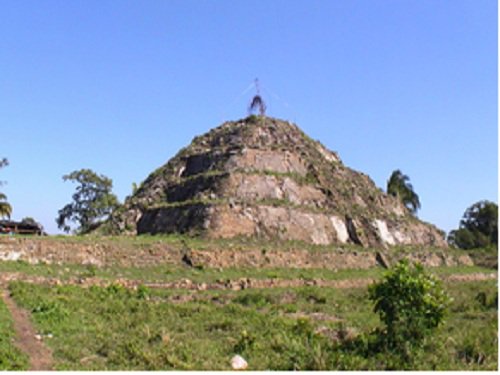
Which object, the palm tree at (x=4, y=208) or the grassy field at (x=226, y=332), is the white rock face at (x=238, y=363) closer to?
the grassy field at (x=226, y=332)

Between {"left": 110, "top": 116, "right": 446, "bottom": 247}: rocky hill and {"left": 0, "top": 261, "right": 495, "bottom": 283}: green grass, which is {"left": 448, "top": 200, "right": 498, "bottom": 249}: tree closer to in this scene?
{"left": 110, "top": 116, "right": 446, "bottom": 247}: rocky hill

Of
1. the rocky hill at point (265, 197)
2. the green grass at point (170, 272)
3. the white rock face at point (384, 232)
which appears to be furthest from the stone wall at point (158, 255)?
the white rock face at point (384, 232)

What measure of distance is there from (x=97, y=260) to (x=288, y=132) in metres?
29.6

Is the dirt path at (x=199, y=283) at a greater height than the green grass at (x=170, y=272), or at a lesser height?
lesser

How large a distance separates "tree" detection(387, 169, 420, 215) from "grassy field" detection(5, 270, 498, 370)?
44.5m

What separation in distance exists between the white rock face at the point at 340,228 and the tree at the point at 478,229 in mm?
35147

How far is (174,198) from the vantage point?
146 ft

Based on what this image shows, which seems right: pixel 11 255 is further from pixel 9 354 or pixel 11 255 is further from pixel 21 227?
pixel 9 354

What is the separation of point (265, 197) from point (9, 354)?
3186cm

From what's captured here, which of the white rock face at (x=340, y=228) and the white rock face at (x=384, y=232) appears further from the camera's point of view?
the white rock face at (x=384, y=232)

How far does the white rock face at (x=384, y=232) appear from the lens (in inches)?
1742

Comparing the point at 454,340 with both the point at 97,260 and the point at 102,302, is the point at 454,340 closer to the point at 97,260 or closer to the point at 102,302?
the point at 102,302

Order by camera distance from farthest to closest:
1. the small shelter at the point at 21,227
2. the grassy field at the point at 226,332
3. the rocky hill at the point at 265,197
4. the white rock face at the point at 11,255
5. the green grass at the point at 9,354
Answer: the rocky hill at the point at 265,197 → the small shelter at the point at 21,227 → the white rock face at the point at 11,255 → the grassy field at the point at 226,332 → the green grass at the point at 9,354

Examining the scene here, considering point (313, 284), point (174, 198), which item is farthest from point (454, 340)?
point (174, 198)
